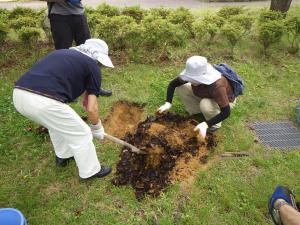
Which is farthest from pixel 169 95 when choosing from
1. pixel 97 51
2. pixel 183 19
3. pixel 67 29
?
pixel 183 19

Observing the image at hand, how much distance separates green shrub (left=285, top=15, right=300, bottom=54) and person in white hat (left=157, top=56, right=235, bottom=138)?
3.00 meters

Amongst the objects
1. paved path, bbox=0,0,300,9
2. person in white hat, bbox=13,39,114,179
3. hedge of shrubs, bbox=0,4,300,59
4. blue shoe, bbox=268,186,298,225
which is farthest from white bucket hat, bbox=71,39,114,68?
paved path, bbox=0,0,300,9

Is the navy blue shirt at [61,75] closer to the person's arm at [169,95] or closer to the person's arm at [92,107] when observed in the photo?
the person's arm at [92,107]

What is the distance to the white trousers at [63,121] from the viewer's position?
3377 millimetres

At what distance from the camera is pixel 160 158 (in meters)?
4.31

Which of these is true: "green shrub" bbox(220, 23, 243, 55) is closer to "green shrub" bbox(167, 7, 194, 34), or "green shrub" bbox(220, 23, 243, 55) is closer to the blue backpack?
"green shrub" bbox(167, 7, 194, 34)

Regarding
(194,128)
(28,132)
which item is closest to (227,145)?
(194,128)

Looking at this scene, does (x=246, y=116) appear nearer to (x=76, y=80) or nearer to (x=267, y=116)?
(x=267, y=116)

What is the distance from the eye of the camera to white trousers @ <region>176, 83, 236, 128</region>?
4695 millimetres

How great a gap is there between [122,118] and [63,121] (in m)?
1.95

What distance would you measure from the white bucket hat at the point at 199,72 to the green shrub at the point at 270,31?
9.60 ft

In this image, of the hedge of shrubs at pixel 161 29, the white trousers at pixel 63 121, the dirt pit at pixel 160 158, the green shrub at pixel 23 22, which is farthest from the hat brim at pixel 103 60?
the green shrub at pixel 23 22

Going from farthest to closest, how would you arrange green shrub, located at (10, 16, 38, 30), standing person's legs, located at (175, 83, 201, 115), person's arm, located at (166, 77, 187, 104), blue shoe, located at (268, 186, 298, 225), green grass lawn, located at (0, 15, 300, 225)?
green shrub, located at (10, 16, 38, 30) → standing person's legs, located at (175, 83, 201, 115) → person's arm, located at (166, 77, 187, 104) → green grass lawn, located at (0, 15, 300, 225) → blue shoe, located at (268, 186, 298, 225)

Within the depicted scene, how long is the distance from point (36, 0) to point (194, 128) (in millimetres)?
12891
